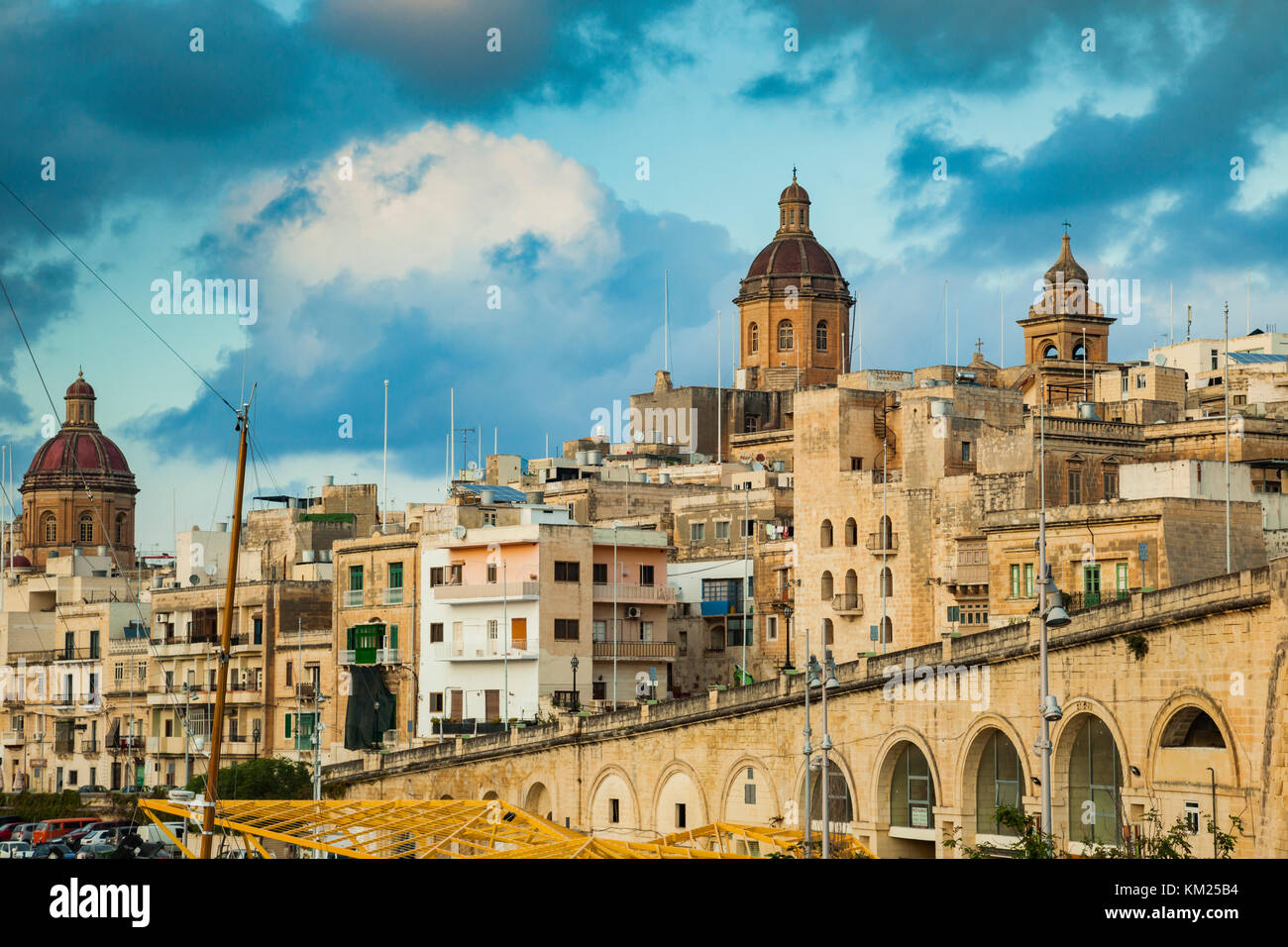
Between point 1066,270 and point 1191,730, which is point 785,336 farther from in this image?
point 1191,730

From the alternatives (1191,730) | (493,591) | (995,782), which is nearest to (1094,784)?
(1191,730)

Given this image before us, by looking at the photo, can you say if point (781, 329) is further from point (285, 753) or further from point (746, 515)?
point (285, 753)

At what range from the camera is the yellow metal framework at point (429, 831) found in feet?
129

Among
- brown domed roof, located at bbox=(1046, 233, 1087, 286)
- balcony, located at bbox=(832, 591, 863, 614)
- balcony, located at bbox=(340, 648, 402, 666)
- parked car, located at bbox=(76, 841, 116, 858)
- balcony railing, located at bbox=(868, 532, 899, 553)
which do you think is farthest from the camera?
brown domed roof, located at bbox=(1046, 233, 1087, 286)

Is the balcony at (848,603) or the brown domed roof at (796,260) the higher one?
the brown domed roof at (796,260)

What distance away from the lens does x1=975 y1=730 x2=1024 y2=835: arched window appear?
4578cm

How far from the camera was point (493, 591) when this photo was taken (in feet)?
212

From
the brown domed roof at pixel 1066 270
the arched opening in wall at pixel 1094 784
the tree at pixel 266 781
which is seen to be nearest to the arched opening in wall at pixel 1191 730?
the arched opening in wall at pixel 1094 784

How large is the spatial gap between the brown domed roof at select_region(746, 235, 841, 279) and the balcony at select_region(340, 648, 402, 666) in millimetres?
39737

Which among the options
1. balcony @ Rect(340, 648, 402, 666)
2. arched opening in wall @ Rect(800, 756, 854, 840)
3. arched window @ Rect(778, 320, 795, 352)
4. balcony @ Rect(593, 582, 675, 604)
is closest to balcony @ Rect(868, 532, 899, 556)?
balcony @ Rect(593, 582, 675, 604)

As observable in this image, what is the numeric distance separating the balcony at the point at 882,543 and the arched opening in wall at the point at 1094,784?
58.7 feet

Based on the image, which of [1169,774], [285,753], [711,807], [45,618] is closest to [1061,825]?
[1169,774]

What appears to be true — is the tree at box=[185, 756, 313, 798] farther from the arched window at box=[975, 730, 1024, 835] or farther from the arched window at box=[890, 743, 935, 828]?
the arched window at box=[975, 730, 1024, 835]

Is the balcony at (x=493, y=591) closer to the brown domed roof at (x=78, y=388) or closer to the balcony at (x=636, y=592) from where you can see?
the balcony at (x=636, y=592)
